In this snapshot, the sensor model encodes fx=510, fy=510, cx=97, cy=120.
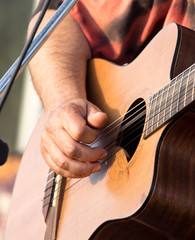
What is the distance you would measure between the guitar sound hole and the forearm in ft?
0.65

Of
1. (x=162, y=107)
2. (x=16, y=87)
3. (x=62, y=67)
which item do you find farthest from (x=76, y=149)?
(x=16, y=87)

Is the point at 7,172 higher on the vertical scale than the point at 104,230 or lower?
lower

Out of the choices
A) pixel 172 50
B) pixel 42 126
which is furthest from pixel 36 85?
pixel 172 50

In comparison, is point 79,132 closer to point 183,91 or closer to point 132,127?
point 132,127

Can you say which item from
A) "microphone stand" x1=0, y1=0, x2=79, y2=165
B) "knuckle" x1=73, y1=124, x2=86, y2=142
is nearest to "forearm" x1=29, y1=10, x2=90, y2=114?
"knuckle" x1=73, y1=124, x2=86, y2=142

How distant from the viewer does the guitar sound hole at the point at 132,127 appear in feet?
3.50

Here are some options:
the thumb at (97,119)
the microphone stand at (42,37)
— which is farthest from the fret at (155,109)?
the microphone stand at (42,37)

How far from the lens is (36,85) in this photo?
1.45 metres

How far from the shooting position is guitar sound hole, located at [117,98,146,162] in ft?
3.50

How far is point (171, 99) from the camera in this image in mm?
958

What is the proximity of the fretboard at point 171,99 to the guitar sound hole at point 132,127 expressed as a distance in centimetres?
5

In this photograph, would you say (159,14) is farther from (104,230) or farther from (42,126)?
(104,230)

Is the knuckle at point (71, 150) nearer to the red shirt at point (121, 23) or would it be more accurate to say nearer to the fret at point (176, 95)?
the fret at point (176, 95)

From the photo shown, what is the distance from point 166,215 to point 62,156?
303 millimetres
